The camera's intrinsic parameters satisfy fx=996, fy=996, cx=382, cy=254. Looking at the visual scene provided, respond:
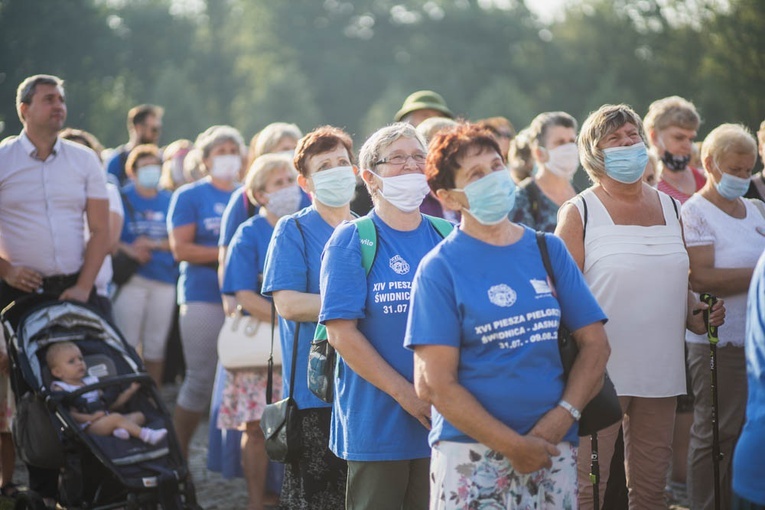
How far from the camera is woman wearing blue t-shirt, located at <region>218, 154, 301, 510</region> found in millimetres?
6035

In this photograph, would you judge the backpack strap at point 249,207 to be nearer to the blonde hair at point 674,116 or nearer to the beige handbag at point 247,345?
the beige handbag at point 247,345

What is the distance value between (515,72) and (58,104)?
5945cm

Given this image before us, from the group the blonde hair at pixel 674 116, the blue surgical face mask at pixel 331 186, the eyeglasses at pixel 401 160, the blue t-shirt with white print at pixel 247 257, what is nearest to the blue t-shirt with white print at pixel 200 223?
the blue t-shirt with white print at pixel 247 257

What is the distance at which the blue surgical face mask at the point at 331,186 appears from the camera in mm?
4875

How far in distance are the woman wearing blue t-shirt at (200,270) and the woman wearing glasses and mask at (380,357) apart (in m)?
3.16

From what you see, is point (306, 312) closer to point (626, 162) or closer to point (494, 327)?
point (494, 327)

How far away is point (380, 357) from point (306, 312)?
0.72 metres

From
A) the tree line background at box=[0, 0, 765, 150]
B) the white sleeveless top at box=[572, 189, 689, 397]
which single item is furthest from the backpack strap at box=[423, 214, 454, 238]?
the tree line background at box=[0, 0, 765, 150]

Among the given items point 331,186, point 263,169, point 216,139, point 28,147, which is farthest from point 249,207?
point 331,186

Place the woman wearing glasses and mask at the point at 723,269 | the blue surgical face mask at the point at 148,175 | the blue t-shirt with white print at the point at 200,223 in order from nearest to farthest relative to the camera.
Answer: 1. the woman wearing glasses and mask at the point at 723,269
2. the blue t-shirt with white print at the point at 200,223
3. the blue surgical face mask at the point at 148,175

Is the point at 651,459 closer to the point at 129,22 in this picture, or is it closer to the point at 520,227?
the point at 520,227

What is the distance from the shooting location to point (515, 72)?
64.1 metres

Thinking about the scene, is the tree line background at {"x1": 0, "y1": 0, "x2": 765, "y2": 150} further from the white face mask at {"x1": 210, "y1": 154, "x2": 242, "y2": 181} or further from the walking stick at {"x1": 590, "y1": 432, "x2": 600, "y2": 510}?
the walking stick at {"x1": 590, "y1": 432, "x2": 600, "y2": 510}

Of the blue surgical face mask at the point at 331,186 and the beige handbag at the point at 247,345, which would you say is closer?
the blue surgical face mask at the point at 331,186
